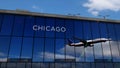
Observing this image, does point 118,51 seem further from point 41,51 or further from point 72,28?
point 41,51

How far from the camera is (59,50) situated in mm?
30391

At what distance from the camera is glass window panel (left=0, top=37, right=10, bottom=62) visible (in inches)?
1083

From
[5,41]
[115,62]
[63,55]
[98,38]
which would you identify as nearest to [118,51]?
[115,62]

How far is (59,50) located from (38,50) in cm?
348

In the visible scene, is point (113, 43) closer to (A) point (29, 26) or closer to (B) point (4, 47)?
(A) point (29, 26)

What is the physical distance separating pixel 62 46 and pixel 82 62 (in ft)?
13.9

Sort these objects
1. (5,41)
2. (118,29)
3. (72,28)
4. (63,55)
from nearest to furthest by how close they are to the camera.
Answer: (5,41)
(63,55)
(72,28)
(118,29)

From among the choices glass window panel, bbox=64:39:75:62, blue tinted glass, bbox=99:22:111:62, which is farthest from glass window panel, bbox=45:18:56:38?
blue tinted glass, bbox=99:22:111:62

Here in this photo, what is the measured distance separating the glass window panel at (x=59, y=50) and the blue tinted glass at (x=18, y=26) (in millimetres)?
6188

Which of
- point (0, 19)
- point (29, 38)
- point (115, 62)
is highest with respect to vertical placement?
point (0, 19)

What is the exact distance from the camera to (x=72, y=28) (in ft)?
107

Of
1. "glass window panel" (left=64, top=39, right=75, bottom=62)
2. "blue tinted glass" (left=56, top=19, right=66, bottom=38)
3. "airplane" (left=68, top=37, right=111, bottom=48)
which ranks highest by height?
"blue tinted glass" (left=56, top=19, right=66, bottom=38)

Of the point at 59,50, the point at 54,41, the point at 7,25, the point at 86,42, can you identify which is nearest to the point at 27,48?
the point at 54,41

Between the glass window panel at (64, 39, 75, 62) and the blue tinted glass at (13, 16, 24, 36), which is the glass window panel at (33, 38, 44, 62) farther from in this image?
the glass window panel at (64, 39, 75, 62)
